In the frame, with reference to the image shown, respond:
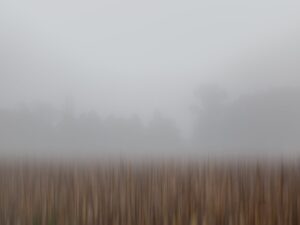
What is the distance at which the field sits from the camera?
49.9 inches

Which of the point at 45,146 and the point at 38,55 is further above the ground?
the point at 38,55

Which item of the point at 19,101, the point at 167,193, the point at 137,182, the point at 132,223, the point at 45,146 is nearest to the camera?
the point at 132,223

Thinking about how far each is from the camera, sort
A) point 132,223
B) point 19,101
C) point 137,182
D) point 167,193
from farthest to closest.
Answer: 1. point 19,101
2. point 137,182
3. point 167,193
4. point 132,223

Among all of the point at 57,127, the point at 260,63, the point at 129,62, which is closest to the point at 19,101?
the point at 57,127

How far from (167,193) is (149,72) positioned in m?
1.16

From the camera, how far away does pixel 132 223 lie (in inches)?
50.5

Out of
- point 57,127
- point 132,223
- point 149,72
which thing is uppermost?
point 149,72

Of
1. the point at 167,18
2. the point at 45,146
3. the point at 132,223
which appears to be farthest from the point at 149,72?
the point at 132,223

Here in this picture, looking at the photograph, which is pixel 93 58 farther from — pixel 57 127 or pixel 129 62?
pixel 57 127

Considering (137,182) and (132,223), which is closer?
(132,223)

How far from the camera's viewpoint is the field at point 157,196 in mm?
1269

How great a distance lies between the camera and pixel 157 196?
139 centimetres

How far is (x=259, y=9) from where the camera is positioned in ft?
8.05

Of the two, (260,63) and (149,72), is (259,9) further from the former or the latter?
(149,72)
